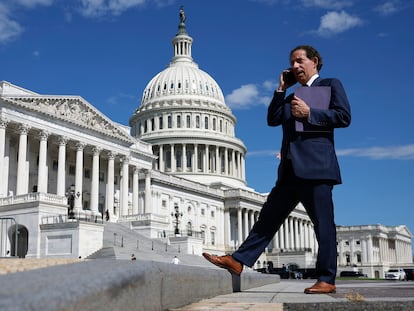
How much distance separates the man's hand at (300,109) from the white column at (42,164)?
174 ft

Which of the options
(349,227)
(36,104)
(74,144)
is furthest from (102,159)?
(349,227)

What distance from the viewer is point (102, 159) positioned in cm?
6962

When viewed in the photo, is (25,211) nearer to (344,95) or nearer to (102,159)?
(102,159)

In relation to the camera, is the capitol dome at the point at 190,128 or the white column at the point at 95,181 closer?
the white column at the point at 95,181

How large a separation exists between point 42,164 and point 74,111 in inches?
311

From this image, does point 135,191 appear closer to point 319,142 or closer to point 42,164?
point 42,164

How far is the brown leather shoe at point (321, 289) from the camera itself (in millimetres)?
7039

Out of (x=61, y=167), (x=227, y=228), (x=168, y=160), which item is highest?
(x=168, y=160)

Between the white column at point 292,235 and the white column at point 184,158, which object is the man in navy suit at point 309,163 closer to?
the white column at point 184,158

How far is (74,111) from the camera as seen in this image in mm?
62906

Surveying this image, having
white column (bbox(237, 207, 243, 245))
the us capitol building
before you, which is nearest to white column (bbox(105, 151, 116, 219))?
the us capitol building

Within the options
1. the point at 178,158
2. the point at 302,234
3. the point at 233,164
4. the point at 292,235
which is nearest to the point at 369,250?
the point at 302,234

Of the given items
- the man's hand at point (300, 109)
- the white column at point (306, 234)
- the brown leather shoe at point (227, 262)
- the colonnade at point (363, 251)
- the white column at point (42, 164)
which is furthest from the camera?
the colonnade at point (363, 251)

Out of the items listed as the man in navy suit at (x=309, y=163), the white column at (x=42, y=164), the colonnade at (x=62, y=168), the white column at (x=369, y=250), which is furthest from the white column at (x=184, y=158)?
the man in navy suit at (x=309, y=163)
